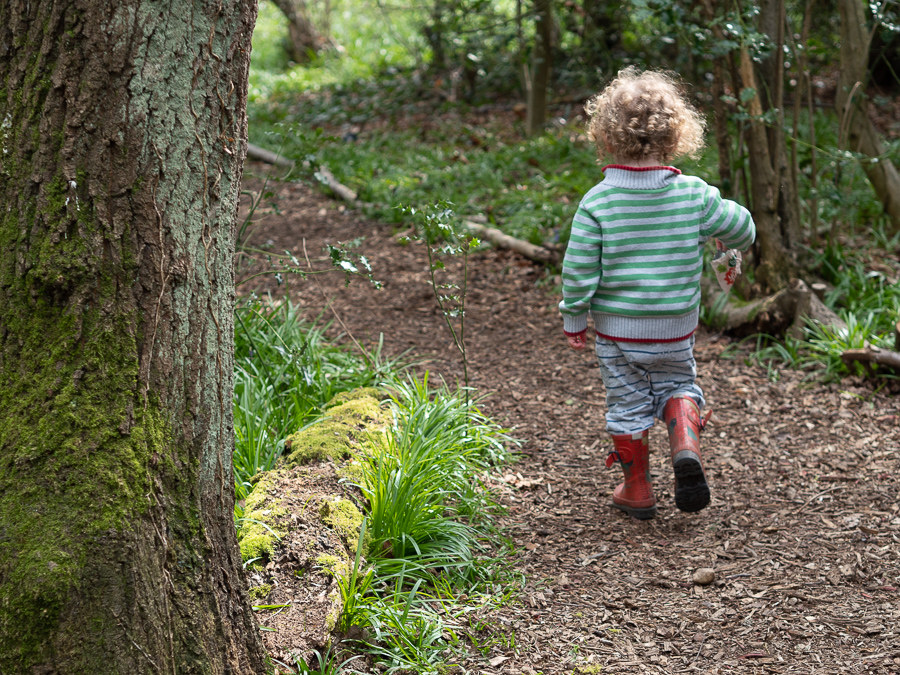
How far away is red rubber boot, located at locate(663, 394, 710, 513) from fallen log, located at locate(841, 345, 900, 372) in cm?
163

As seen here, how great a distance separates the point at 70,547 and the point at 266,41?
16.6 m

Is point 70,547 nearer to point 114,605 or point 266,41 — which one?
point 114,605

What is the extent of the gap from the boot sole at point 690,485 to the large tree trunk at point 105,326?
5.87ft

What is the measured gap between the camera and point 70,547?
61.1 inches

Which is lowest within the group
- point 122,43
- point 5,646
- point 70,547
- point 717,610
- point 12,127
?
point 717,610

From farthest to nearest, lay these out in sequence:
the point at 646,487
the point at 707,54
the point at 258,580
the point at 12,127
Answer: the point at 707,54 < the point at 646,487 < the point at 258,580 < the point at 12,127

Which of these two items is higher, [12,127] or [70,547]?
[12,127]

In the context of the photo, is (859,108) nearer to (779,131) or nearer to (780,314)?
(779,131)

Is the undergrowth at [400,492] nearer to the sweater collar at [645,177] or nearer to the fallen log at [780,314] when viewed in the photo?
the sweater collar at [645,177]

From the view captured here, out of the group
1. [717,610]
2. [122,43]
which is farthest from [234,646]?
[717,610]

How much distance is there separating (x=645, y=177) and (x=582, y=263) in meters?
0.39

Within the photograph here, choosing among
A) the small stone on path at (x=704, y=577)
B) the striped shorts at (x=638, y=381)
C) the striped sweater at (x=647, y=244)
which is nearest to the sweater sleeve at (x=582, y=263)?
the striped sweater at (x=647, y=244)

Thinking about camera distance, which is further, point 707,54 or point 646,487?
point 707,54

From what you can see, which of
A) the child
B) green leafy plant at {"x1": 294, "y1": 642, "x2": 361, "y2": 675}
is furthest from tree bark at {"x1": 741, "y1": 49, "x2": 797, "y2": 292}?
green leafy plant at {"x1": 294, "y1": 642, "x2": 361, "y2": 675}
